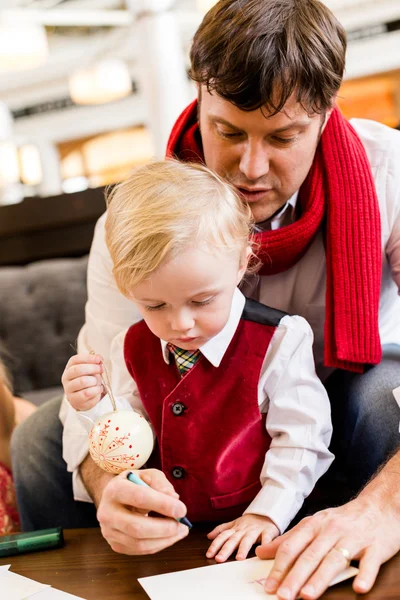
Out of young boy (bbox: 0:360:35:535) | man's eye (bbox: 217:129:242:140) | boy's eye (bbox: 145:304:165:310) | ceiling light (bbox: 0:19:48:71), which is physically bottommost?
young boy (bbox: 0:360:35:535)

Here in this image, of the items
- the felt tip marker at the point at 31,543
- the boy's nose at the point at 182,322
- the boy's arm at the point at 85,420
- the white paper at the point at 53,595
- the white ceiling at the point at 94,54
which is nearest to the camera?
the white paper at the point at 53,595

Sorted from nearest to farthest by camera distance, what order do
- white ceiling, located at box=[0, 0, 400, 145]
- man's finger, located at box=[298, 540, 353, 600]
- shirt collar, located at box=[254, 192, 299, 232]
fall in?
man's finger, located at box=[298, 540, 353, 600]
shirt collar, located at box=[254, 192, 299, 232]
white ceiling, located at box=[0, 0, 400, 145]

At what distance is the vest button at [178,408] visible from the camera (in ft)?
4.10

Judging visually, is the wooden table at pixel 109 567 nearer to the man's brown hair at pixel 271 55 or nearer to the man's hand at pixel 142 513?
the man's hand at pixel 142 513

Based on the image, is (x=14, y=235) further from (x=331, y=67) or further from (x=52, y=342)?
(x=331, y=67)

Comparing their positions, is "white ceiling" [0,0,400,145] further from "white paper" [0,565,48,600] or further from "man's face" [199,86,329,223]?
"white paper" [0,565,48,600]

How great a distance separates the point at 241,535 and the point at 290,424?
0.21 m

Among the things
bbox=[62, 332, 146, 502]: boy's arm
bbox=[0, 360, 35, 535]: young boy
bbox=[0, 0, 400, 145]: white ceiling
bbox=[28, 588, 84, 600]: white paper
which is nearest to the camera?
bbox=[28, 588, 84, 600]: white paper

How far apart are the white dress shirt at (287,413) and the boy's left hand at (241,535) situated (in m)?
0.01

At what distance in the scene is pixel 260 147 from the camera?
136cm

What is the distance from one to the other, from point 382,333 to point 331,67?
61cm

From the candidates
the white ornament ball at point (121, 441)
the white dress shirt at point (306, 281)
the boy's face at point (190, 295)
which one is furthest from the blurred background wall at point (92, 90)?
the white ornament ball at point (121, 441)

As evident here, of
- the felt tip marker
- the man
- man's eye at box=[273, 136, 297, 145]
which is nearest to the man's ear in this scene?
the man

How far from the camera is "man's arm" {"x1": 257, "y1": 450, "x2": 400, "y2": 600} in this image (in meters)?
0.93
